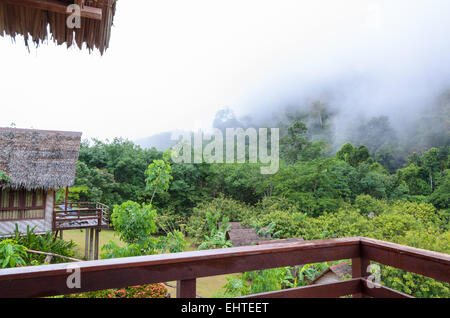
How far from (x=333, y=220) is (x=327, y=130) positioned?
2642 cm

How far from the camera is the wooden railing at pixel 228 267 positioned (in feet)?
2.37

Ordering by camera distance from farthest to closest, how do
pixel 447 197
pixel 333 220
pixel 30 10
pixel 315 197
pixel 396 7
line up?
pixel 396 7, pixel 447 197, pixel 315 197, pixel 333 220, pixel 30 10

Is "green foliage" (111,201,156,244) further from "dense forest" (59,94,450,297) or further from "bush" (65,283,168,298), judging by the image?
"bush" (65,283,168,298)

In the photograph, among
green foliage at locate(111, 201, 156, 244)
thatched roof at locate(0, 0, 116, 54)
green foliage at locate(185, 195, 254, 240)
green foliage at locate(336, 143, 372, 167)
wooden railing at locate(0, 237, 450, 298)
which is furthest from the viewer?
green foliage at locate(336, 143, 372, 167)

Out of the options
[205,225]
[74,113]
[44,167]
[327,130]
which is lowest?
[205,225]

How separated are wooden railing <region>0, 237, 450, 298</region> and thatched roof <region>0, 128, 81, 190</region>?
7.51 metres

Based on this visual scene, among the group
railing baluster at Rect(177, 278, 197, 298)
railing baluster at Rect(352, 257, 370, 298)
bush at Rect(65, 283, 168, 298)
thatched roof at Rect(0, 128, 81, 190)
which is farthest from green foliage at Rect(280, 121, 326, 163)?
railing baluster at Rect(177, 278, 197, 298)

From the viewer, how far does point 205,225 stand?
35.9ft

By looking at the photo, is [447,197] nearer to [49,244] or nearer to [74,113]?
[49,244]

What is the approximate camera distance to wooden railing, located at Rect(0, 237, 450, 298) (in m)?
0.72

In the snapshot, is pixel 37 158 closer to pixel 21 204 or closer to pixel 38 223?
pixel 21 204

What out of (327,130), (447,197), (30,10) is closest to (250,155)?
(447,197)

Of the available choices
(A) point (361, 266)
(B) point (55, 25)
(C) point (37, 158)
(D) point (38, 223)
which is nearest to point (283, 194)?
(D) point (38, 223)

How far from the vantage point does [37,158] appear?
7.26 m
